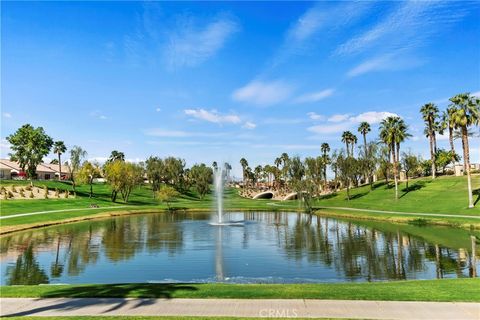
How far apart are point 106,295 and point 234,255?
18.5 m

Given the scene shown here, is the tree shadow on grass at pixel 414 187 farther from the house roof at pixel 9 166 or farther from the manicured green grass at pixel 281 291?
the house roof at pixel 9 166

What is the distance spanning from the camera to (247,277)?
25.9m

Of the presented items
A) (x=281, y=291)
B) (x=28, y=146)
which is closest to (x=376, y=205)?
(x=281, y=291)

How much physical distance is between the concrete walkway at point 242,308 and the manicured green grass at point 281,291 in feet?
2.39

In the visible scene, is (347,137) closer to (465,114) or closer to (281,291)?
(465,114)

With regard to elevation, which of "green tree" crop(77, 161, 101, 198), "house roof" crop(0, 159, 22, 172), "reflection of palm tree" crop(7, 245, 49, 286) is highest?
"house roof" crop(0, 159, 22, 172)

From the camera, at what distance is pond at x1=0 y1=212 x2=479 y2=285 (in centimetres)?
2602

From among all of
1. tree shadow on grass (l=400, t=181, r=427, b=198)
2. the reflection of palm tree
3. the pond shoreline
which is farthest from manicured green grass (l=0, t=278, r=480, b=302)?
tree shadow on grass (l=400, t=181, r=427, b=198)

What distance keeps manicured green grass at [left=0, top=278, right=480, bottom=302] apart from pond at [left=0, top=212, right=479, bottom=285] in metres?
6.11

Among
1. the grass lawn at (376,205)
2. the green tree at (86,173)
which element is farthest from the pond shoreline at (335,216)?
the green tree at (86,173)

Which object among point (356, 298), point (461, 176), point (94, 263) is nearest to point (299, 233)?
point (94, 263)

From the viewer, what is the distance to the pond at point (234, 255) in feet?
85.4

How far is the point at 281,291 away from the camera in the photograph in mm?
17172

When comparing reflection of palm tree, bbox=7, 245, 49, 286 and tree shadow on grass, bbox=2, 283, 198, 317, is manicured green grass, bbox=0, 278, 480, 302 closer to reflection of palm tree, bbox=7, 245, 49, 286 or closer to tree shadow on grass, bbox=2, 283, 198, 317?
tree shadow on grass, bbox=2, 283, 198, 317
